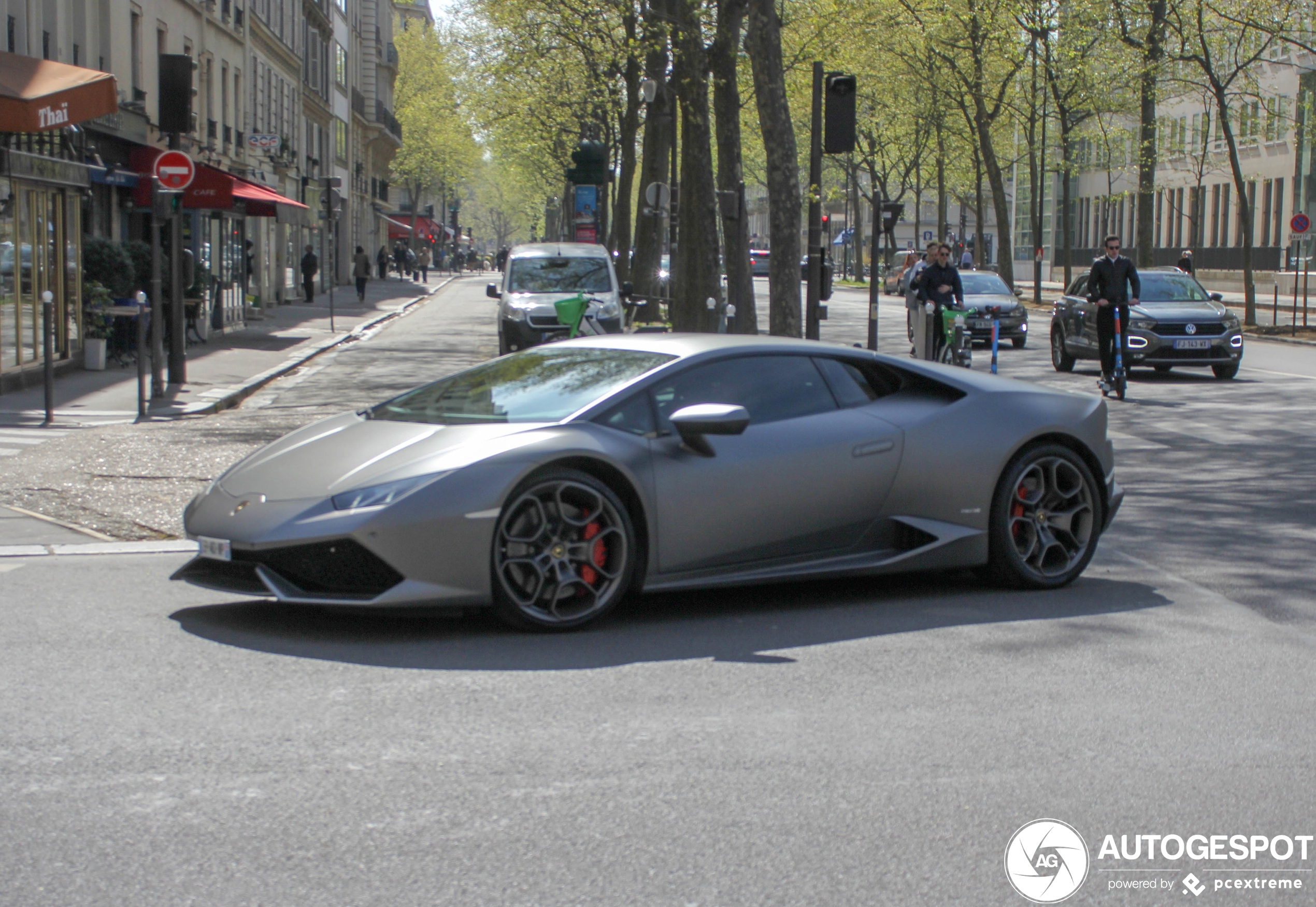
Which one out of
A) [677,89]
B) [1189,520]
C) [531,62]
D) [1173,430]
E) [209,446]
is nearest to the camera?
[1189,520]

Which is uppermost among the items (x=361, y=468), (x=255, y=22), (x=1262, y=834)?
(x=255, y=22)

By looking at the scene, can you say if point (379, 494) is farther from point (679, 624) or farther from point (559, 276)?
point (559, 276)

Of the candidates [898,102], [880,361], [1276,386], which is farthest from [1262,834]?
[898,102]

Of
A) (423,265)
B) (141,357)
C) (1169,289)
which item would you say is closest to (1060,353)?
(1169,289)

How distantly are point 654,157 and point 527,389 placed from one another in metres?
29.7

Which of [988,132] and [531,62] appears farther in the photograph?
[988,132]

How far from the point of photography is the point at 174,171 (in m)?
16.7

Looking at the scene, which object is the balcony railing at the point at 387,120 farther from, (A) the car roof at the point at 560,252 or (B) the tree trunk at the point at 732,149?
(A) the car roof at the point at 560,252

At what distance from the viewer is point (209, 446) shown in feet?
41.5

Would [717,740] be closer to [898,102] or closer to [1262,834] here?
[1262,834]

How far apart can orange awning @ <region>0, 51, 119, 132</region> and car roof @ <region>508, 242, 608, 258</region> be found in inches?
404

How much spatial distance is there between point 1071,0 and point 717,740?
159ft

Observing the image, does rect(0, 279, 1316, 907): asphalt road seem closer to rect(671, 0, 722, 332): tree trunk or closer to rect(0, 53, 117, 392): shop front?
Result: rect(0, 53, 117, 392): shop front

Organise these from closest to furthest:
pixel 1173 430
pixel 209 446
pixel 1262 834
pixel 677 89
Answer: pixel 1262 834, pixel 209 446, pixel 1173 430, pixel 677 89
